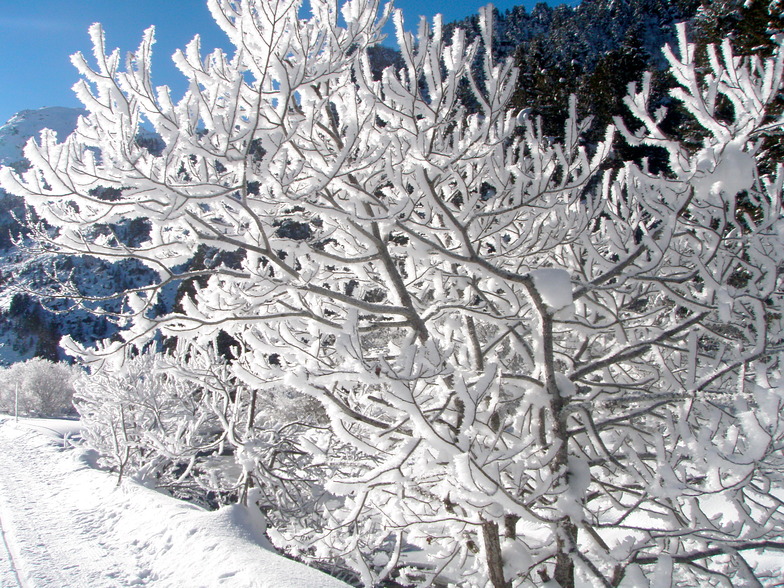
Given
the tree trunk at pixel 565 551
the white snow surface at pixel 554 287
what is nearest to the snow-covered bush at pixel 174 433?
the tree trunk at pixel 565 551

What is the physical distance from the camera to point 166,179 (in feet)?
7.10

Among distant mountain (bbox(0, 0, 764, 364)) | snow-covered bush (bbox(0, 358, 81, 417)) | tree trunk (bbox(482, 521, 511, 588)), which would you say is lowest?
snow-covered bush (bbox(0, 358, 81, 417))

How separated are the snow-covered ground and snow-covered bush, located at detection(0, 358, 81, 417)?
3159 cm

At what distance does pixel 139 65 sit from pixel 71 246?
3.39ft

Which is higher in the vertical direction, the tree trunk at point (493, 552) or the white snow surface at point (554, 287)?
the white snow surface at point (554, 287)

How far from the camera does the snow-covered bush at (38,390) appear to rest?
33.8 meters

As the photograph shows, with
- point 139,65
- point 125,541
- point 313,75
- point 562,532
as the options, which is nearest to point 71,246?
point 139,65

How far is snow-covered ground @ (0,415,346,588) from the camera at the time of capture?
3773 mm

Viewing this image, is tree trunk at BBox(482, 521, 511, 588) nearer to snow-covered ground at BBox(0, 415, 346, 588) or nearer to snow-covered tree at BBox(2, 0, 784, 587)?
snow-covered tree at BBox(2, 0, 784, 587)

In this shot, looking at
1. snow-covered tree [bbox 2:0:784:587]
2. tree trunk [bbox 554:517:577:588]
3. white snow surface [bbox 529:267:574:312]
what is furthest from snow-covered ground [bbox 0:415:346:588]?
white snow surface [bbox 529:267:574:312]

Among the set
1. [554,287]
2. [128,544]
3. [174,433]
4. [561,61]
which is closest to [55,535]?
[128,544]

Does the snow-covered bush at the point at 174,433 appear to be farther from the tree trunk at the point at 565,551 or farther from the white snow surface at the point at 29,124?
the white snow surface at the point at 29,124

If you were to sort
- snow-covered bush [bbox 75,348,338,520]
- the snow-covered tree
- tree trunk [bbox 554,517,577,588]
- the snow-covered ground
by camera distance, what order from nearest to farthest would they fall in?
the snow-covered tree
tree trunk [bbox 554,517,577,588]
the snow-covered ground
snow-covered bush [bbox 75,348,338,520]

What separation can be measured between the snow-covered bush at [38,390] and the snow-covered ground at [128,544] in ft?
104
